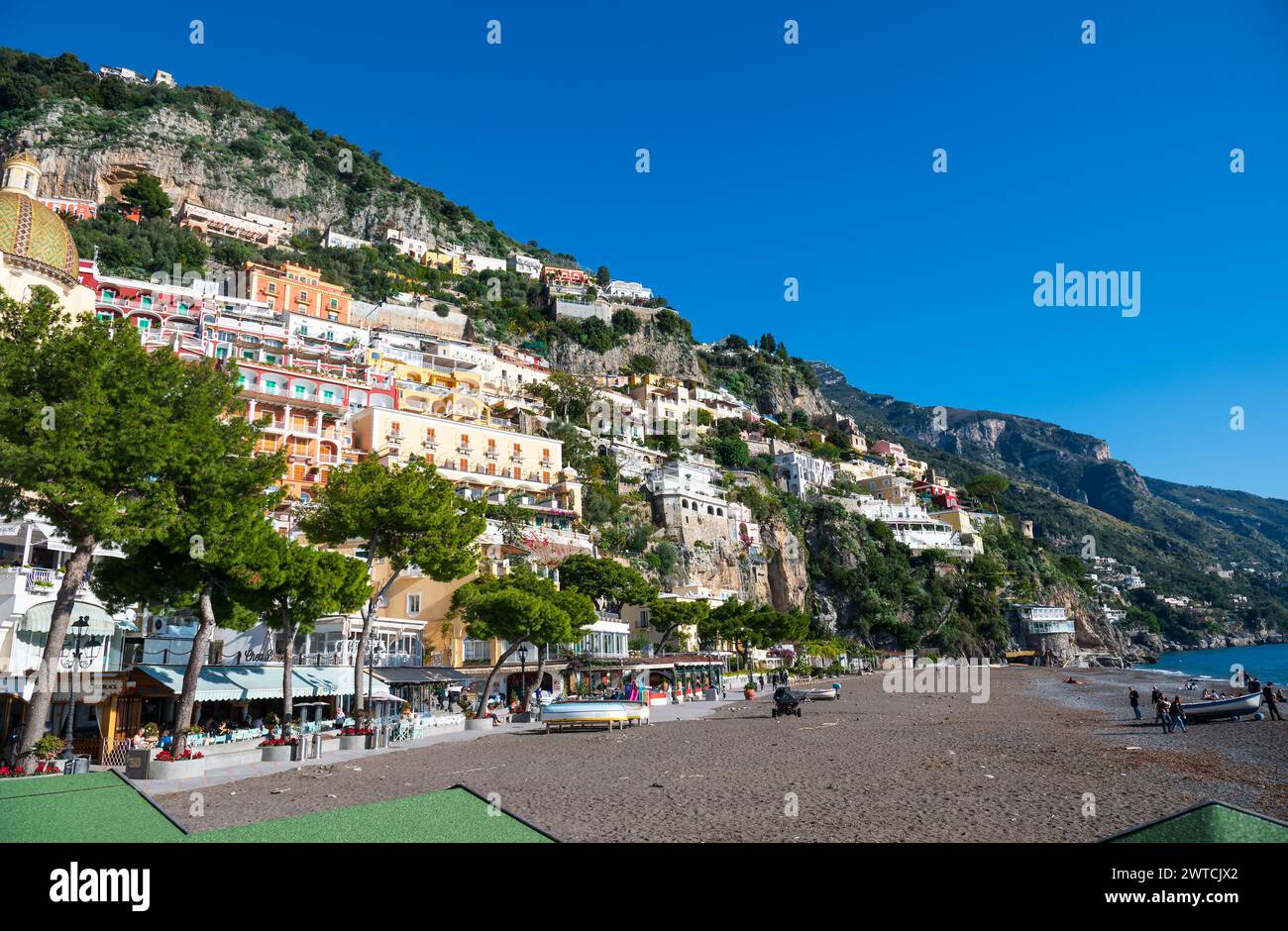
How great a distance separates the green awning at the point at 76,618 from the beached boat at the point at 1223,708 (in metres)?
32.9

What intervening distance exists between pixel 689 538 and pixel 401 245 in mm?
65670

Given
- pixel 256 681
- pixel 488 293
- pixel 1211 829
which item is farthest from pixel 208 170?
pixel 1211 829

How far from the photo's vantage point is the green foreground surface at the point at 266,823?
4801 mm

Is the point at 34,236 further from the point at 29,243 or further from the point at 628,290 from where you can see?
the point at 628,290

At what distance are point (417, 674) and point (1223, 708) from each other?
28498mm

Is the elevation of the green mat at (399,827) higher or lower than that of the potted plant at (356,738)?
higher

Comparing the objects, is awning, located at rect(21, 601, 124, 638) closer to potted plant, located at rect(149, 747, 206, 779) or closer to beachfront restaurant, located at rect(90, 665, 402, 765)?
beachfront restaurant, located at rect(90, 665, 402, 765)

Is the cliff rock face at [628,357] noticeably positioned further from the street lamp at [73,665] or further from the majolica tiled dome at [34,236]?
the street lamp at [73,665]

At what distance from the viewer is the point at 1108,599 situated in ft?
445

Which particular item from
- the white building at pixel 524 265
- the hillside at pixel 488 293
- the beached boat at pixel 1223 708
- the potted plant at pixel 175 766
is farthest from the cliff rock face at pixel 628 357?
the potted plant at pixel 175 766

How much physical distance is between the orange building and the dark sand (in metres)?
58.3

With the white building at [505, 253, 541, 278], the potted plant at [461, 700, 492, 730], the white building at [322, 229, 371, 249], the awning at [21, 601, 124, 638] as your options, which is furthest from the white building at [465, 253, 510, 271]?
the awning at [21, 601, 124, 638]

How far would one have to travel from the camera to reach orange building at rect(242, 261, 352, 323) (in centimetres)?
6969
